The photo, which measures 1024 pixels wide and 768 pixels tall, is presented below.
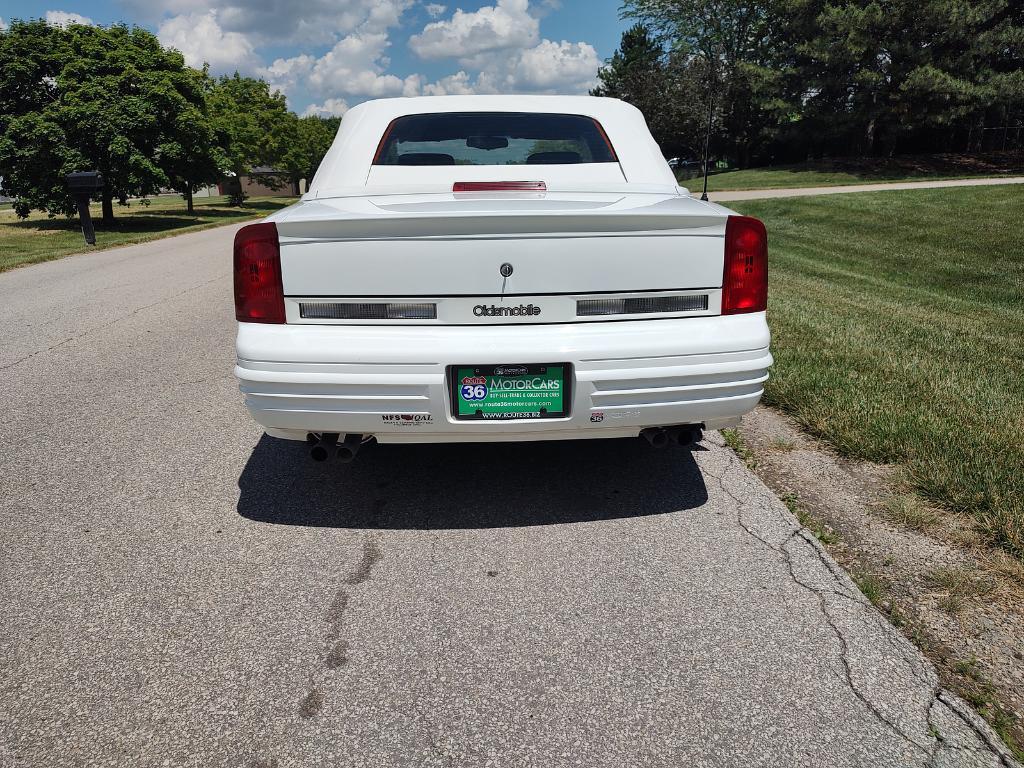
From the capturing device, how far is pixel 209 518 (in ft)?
10.7

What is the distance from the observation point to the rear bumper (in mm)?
2771

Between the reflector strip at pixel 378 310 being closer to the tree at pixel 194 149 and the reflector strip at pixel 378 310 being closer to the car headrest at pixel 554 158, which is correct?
the car headrest at pixel 554 158

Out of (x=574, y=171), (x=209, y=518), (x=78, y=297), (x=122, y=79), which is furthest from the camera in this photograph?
(x=122, y=79)

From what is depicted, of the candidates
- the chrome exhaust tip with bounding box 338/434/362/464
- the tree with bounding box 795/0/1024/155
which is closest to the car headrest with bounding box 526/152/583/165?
the chrome exhaust tip with bounding box 338/434/362/464

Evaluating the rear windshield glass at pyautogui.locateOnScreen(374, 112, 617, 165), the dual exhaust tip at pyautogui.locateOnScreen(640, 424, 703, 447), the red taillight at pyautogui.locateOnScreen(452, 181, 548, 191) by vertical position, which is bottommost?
the dual exhaust tip at pyautogui.locateOnScreen(640, 424, 703, 447)

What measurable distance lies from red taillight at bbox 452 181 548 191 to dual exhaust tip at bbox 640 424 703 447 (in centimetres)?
117

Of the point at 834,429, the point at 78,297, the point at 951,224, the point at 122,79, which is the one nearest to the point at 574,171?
the point at 834,429

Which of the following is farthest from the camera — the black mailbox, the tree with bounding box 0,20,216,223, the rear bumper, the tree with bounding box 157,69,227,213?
the tree with bounding box 157,69,227,213

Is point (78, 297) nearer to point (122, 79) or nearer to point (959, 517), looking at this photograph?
point (959, 517)

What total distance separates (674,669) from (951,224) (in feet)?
50.1

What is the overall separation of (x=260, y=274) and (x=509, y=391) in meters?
1.05

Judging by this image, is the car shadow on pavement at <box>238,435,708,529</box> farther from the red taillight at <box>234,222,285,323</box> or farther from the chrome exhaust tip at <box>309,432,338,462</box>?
the red taillight at <box>234,222,285,323</box>

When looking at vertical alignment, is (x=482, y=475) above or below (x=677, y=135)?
below

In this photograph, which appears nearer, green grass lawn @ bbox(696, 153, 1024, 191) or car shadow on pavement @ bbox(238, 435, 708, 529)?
car shadow on pavement @ bbox(238, 435, 708, 529)
